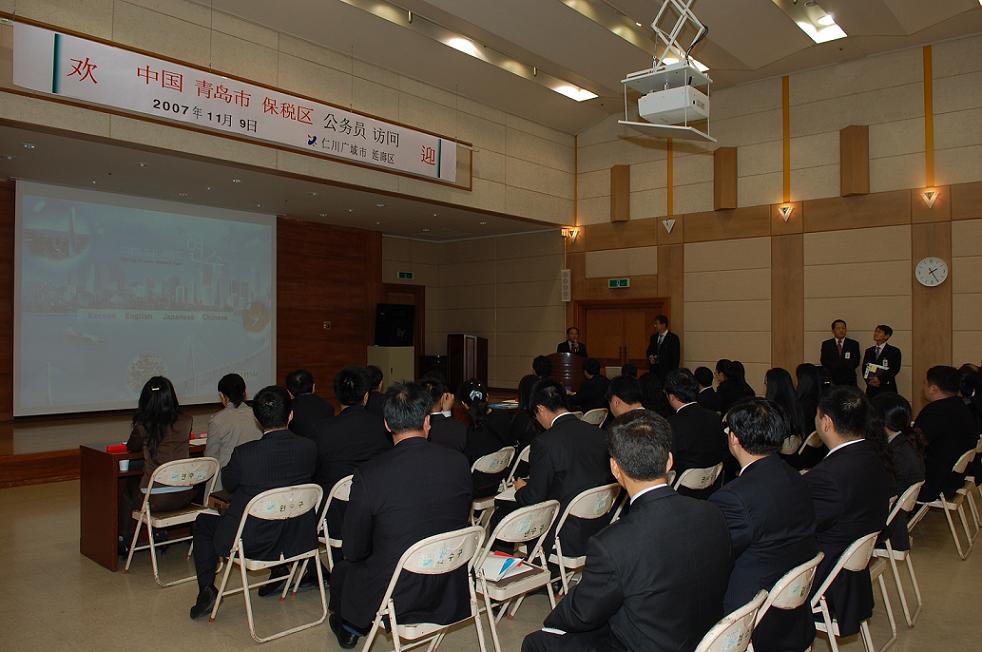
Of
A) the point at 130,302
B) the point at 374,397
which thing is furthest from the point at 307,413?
the point at 130,302

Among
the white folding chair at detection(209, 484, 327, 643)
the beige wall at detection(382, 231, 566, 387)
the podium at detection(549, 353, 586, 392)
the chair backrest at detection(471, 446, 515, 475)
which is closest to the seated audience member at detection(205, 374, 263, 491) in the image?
the white folding chair at detection(209, 484, 327, 643)

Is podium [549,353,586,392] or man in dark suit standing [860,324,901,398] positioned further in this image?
podium [549,353,586,392]

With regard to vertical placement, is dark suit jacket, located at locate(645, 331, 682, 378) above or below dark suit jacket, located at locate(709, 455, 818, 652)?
above

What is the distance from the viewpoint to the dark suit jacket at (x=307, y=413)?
4.27 metres

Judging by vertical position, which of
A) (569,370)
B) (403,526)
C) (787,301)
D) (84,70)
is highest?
(84,70)

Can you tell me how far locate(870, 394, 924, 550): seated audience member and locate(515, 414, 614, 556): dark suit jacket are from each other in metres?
1.31

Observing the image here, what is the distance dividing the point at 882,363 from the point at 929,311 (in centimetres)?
92

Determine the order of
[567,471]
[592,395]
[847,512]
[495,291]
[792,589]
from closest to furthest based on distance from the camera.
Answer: [792,589] < [847,512] < [567,471] < [592,395] < [495,291]

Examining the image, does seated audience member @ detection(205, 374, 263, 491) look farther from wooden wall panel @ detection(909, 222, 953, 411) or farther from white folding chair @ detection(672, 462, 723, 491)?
wooden wall panel @ detection(909, 222, 953, 411)

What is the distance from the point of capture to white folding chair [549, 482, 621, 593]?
2998mm

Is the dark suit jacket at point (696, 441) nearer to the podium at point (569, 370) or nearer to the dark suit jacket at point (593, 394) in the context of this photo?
the dark suit jacket at point (593, 394)

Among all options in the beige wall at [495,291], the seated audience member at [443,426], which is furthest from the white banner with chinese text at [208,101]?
the seated audience member at [443,426]

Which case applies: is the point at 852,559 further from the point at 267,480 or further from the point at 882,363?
the point at 882,363

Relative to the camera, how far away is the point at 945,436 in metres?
4.28
